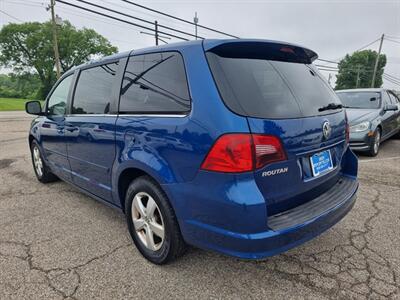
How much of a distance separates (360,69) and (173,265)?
7135 cm

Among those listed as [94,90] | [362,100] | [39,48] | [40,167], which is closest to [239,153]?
[94,90]

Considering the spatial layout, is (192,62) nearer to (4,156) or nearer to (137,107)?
(137,107)

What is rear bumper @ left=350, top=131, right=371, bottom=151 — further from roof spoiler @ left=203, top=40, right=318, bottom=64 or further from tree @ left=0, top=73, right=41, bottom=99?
tree @ left=0, top=73, right=41, bottom=99

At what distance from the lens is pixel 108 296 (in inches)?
80.1

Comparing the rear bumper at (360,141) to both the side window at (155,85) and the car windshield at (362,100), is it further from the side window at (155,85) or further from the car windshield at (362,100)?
the side window at (155,85)

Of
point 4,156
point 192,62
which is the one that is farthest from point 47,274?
point 4,156

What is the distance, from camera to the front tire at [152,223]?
214cm

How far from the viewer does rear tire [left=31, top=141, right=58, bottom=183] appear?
4.43 m

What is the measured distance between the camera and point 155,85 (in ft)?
7.41

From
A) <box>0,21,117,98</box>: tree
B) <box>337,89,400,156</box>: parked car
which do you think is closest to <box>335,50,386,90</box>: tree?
<box>0,21,117,98</box>: tree

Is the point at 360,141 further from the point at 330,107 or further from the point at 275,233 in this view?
the point at 275,233

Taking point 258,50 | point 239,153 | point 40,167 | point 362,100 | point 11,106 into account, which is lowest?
point 11,106

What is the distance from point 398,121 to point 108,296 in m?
8.42

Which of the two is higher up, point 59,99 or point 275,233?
point 59,99
